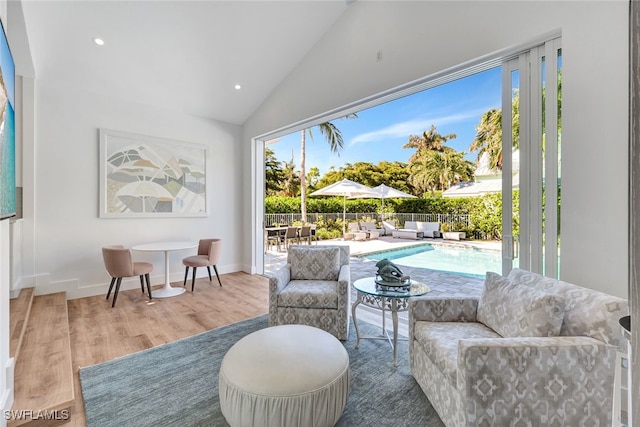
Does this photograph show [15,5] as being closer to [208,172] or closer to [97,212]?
[97,212]

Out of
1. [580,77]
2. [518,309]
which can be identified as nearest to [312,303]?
[518,309]

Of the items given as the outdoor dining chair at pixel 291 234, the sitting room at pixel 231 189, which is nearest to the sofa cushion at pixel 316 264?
the sitting room at pixel 231 189

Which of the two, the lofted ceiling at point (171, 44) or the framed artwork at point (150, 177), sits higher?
the lofted ceiling at point (171, 44)

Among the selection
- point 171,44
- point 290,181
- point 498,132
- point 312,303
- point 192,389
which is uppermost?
point 171,44

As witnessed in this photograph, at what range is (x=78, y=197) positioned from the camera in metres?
3.87

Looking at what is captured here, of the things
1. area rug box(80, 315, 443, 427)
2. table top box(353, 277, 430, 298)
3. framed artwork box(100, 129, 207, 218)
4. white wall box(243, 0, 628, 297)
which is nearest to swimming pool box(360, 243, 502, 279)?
table top box(353, 277, 430, 298)

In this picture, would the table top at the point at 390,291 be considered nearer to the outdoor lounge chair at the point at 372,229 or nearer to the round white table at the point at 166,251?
the round white table at the point at 166,251

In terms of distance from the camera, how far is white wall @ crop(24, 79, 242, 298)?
361cm

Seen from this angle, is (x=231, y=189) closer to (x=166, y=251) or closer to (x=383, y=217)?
(x=166, y=251)

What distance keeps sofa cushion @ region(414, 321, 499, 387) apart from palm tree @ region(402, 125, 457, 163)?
9.40 meters

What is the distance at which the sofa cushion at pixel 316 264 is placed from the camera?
3094 millimetres

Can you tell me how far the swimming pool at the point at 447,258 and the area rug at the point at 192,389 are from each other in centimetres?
380

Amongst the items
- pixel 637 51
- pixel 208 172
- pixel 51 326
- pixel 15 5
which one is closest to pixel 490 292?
pixel 637 51

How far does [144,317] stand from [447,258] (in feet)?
20.9
